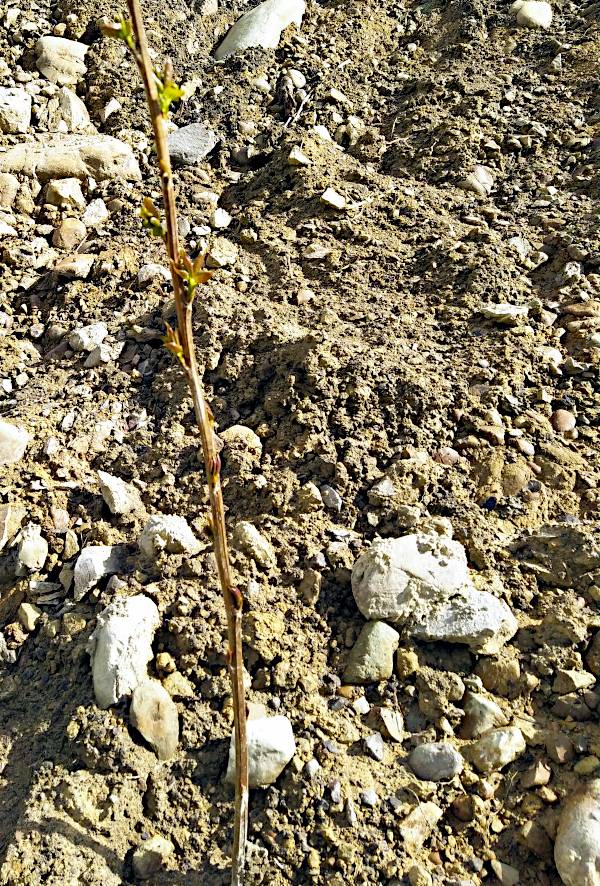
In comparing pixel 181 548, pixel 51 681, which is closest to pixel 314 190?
pixel 181 548

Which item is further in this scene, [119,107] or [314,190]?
[119,107]

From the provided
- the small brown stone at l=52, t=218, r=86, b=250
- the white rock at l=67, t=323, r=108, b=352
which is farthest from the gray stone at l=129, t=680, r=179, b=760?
the small brown stone at l=52, t=218, r=86, b=250

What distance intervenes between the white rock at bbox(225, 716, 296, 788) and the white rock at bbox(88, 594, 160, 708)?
0.40 metres

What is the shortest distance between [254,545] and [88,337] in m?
1.61

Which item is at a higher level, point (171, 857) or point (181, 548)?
point (181, 548)

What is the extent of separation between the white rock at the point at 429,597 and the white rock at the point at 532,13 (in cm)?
482

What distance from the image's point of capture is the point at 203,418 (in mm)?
1563

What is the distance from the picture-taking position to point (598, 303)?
12.6ft

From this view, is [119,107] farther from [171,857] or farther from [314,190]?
[171,857]

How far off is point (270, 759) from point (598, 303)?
9.15ft

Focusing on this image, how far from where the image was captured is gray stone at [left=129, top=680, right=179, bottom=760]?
7.82ft

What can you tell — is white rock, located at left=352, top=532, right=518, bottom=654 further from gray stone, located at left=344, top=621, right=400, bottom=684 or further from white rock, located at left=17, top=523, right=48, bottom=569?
white rock, located at left=17, top=523, right=48, bottom=569

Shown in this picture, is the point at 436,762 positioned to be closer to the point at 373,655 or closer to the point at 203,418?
the point at 373,655

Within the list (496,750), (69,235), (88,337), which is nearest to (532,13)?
(69,235)
